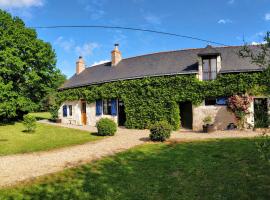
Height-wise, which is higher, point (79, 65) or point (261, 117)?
point (79, 65)

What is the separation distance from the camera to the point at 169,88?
2156cm

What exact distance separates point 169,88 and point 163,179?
13.7m

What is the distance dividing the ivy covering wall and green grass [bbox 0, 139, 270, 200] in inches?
340

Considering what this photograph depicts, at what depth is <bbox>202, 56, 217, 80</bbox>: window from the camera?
67.5ft

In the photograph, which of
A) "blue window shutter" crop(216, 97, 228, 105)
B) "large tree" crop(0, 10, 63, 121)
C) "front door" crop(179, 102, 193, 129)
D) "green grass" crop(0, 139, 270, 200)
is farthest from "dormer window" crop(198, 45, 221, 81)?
"large tree" crop(0, 10, 63, 121)

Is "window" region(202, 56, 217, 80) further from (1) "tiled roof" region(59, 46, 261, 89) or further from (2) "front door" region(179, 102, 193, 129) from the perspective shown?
(2) "front door" region(179, 102, 193, 129)

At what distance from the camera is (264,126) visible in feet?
16.6

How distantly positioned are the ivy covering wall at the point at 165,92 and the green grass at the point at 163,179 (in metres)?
8.63

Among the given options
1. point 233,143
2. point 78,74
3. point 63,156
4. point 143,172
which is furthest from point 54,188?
point 78,74

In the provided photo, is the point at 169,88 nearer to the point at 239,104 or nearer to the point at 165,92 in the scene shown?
the point at 165,92

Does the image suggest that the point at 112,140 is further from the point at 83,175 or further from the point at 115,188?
the point at 115,188

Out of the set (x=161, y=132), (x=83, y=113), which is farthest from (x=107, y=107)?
(x=161, y=132)

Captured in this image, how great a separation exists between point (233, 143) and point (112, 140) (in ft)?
23.4

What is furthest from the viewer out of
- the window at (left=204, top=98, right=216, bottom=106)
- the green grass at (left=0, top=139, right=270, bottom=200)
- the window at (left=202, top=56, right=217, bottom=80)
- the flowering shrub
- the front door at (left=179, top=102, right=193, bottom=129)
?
the front door at (left=179, top=102, right=193, bottom=129)
